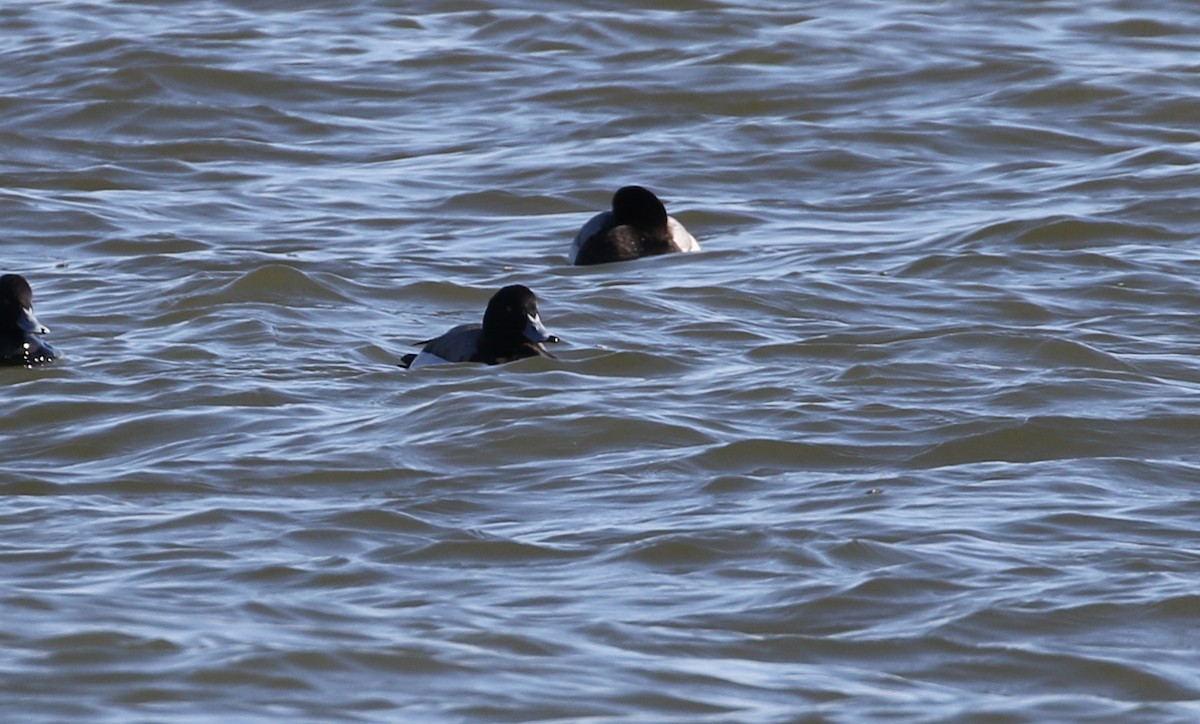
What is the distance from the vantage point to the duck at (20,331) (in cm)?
1115

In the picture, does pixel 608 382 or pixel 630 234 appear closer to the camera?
pixel 608 382

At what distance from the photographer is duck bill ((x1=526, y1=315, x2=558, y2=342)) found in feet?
36.6

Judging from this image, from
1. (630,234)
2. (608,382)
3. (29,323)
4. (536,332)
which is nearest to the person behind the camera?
(608,382)

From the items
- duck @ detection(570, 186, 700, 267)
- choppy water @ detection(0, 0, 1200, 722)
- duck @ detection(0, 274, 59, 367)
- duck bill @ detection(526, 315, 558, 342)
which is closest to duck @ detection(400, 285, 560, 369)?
duck bill @ detection(526, 315, 558, 342)

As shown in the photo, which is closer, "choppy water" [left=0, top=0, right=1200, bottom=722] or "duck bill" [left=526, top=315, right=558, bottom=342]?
"choppy water" [left=0, top=0, right=1200, bottom=722]

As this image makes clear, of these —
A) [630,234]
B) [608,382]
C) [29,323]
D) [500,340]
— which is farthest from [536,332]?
[630,234]

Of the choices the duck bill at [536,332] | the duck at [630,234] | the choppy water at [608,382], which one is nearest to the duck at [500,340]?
the duck bill at [536,332]

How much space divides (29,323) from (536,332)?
2.42 meters

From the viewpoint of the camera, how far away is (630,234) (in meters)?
13.9

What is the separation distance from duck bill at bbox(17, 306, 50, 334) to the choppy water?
0.33 m

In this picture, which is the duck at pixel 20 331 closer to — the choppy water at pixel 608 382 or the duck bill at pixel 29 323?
the duck bill at pixel 29 323

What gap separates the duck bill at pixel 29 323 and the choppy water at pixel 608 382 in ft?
1.10

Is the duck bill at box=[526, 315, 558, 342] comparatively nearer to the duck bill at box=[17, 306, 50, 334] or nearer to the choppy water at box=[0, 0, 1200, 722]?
the choppy water at box=[0, 0, 1200, 722]

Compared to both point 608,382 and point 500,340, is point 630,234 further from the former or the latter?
point 608,382
